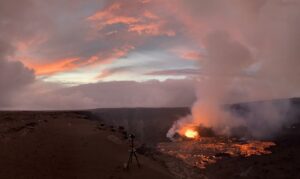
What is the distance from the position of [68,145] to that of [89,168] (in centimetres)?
708

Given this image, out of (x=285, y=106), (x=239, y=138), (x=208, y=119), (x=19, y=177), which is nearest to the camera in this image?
(x=19, y=177)

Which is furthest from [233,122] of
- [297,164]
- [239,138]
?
[297,164]

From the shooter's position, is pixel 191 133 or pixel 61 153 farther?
pixel 191 133

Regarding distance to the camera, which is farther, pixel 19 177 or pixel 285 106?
pixel 285 106

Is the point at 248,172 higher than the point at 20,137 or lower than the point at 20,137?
lower

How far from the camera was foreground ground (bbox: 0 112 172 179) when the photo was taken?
38.3 m

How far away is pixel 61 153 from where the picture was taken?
4291cm

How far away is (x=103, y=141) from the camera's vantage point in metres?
49.2

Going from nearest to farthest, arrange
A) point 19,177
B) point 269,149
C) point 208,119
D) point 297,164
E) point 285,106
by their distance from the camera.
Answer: point 19,177
point 297,164
point 269,149
point 208,119
point 285,106

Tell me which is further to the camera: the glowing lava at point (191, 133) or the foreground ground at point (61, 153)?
the glowing lava at point (191, 133)

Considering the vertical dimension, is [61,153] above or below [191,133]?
above

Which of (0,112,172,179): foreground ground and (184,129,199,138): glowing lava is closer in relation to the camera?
(0,112,172,179): foreground ground

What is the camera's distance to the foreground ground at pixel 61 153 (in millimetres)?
38312

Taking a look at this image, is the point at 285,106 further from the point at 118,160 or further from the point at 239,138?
the point at 118,160
